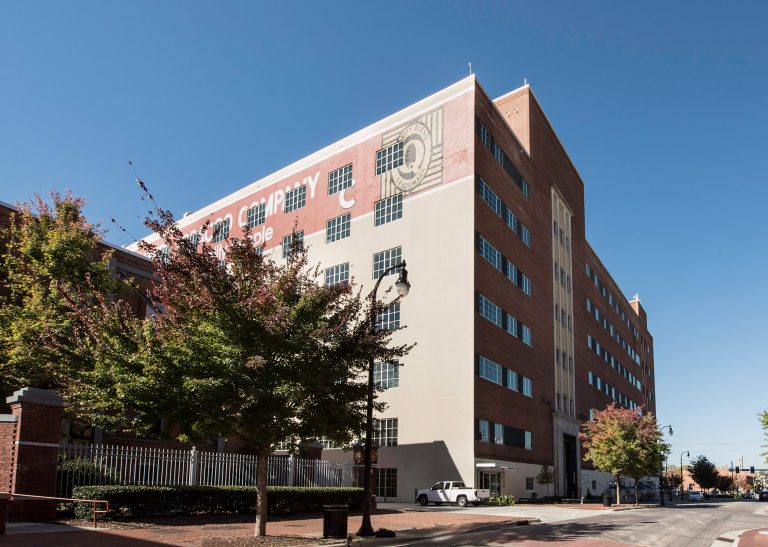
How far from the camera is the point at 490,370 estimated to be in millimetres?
47781

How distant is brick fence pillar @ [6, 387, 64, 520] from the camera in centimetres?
1862

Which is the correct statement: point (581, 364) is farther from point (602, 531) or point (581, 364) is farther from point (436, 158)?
point (602, 531)

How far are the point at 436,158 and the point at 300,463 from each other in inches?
1059

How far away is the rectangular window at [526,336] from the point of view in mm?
55188

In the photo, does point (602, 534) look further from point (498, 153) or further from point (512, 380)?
point (498, 153)

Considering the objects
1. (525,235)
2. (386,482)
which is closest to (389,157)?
(525,235)

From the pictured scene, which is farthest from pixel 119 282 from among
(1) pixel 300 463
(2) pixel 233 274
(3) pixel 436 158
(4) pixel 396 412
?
(3) pixel 436 158

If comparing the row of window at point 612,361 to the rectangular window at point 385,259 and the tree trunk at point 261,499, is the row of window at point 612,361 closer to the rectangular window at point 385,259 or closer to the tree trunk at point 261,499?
the rectangular window at point 385,259

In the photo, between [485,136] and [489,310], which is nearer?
[489,310]

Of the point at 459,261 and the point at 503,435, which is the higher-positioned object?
the point at 459,261

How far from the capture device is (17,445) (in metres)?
18.8

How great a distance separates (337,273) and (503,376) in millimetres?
15400

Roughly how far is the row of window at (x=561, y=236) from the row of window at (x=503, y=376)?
701 inches

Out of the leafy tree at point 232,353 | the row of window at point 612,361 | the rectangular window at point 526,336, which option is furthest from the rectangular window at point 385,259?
the row of window at point 612,361
